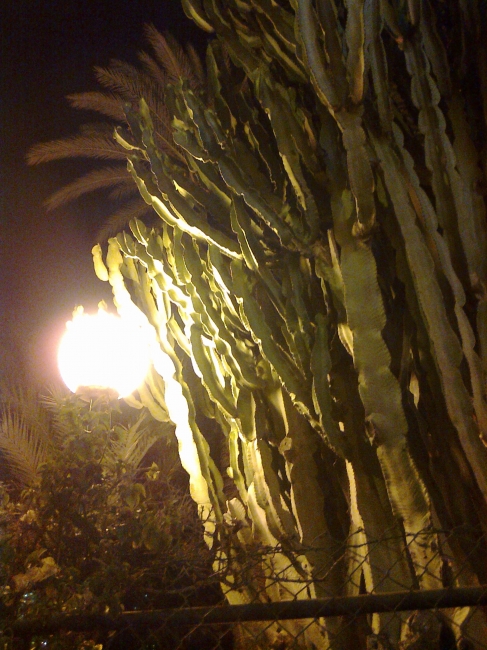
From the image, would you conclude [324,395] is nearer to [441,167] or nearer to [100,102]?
[441,167]

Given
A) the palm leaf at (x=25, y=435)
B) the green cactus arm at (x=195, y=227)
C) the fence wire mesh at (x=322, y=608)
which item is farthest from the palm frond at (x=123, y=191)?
the fence wire mesh at (x=322, y=608)

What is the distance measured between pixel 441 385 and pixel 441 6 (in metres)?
2.70

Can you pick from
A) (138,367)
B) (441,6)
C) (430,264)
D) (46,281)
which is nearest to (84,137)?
(46,281)

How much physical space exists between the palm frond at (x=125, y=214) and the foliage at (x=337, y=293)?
223cm

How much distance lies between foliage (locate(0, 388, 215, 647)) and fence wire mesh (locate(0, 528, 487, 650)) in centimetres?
3

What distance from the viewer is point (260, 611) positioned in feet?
5.60

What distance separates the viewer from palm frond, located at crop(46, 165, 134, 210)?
18.4 feet

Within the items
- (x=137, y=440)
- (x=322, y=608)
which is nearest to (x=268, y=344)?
(x=322, y=608)

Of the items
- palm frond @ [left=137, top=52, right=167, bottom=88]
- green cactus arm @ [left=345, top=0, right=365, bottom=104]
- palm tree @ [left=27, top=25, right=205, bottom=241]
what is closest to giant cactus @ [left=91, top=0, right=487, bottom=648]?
green cactus arm @ [left=345, top=0, right=365, bottom=104]

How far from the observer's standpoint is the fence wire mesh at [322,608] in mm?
1688

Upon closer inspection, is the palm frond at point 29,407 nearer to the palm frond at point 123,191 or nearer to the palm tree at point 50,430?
the palm tree at point 50,430

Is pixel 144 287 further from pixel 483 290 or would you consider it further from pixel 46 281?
pixel 46 281

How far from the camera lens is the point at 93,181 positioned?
18.5 feet

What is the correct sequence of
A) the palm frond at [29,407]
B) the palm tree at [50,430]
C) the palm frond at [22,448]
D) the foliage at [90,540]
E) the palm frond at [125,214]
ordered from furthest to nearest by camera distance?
the palm frond at [125,214] → the palm frond at [29,407] → the palm frond at [22,448] → the palm tree at [50,430] → the foliage at [90,540]
